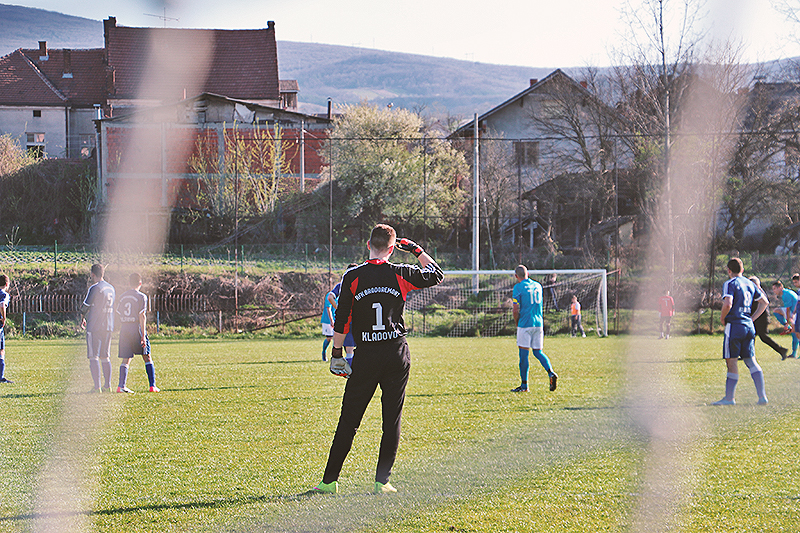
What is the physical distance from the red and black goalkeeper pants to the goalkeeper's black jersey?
3.5 inches

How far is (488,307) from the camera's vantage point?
25.6m

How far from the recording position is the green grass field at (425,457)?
13.3 ft

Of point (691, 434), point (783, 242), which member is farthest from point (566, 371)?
point (783, 242)

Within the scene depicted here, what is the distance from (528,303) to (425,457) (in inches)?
185

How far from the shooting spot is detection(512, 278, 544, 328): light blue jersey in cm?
1025

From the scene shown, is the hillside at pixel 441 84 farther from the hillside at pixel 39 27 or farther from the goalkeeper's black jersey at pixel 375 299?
the hillside at pixel 39 27

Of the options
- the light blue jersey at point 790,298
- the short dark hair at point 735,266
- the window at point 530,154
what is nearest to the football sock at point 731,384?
the short dark hair at point 735,266

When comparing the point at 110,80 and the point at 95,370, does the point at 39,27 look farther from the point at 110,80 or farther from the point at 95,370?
the point at 95,370

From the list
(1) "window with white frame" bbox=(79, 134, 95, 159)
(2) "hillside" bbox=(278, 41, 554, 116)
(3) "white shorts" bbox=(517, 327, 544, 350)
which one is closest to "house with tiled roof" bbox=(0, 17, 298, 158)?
(1) "window with white frame" bbox=(79, 134, 95, 159)

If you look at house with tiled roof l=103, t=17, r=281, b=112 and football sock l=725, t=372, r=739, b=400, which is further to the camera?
football sock l=725, t=372, r=739, b=400

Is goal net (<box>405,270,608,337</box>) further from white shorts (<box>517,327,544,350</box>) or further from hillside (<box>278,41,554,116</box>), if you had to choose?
hillside (<box>278,41,554,116</box>)

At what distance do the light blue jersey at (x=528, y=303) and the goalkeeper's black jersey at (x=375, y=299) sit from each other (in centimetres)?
589

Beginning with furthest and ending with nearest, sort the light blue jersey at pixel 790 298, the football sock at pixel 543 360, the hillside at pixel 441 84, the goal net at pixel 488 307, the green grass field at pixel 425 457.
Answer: the hillside at pixel 441 84 → the goal net at pixel 488 307 → the light blue jersey at pixel 790 298 → the football sock at pixel 543 360 → the green grass field at pixel 425 457

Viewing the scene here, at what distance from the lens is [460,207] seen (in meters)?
33.5
